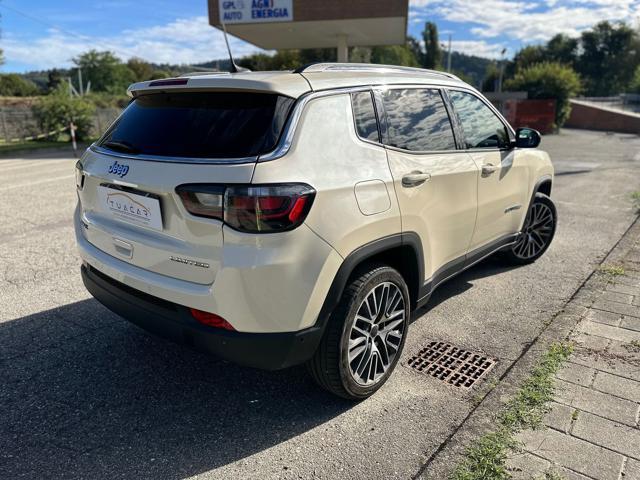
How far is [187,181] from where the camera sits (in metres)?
2.30

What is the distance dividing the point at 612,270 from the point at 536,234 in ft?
2.61

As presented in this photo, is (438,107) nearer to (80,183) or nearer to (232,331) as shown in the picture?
(232,331)

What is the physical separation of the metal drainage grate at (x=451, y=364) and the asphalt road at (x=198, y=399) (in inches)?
3.0

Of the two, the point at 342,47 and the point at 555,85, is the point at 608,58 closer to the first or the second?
the point at 555,85

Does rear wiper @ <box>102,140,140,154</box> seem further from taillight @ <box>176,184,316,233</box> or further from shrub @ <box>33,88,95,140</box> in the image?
shrub @ <box>33,88,95,140</box>

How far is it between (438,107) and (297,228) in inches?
71.1

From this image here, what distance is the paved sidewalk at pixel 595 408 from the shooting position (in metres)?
2.35

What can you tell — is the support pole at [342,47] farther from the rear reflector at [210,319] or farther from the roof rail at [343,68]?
the rear reflector at [210,319]

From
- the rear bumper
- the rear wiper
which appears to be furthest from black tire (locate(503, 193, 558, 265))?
the rear wiper

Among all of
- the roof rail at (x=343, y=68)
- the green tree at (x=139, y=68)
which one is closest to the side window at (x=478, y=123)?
the roof rail at (x=343, y=68)

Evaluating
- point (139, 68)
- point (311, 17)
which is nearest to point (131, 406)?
point (311, 17)

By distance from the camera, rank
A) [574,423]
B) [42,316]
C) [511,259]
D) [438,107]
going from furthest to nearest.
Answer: [511,259]
[42,316]
[438,107]
[574,423]

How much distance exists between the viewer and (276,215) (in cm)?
224

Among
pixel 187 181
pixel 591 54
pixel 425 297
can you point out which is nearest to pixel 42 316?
pixel 187 181
